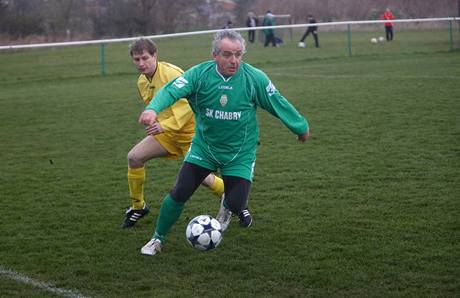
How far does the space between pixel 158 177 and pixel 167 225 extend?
9.89ft

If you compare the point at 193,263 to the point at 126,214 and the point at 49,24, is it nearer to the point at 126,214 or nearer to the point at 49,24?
the point at 126,214

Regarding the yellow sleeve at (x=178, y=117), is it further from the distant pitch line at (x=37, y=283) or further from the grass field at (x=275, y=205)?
the distant pitch line at (x=37, y=283)

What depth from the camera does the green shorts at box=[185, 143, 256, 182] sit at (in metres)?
5.46

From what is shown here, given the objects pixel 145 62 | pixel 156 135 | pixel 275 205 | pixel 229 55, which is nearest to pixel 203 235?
pixel 229 55

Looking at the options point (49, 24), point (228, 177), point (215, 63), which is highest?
point (49, 24)

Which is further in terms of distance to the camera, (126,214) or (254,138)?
(126,214)

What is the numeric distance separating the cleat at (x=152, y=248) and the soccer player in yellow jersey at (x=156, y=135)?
2.94ft

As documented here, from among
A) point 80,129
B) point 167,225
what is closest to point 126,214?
point 167,225

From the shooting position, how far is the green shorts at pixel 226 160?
5.46m

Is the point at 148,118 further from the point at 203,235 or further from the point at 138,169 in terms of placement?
the point at 138,169

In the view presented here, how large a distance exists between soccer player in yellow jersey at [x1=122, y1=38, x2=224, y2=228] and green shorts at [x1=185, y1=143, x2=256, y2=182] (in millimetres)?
631

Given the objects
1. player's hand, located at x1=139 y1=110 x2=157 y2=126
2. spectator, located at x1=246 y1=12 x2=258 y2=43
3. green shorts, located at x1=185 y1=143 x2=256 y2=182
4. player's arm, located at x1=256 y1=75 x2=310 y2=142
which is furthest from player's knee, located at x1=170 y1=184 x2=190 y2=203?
spectator, located at x1=246 y1=12 x2=258 y2=43

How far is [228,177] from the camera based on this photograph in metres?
5.50

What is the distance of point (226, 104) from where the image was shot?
5.28m
